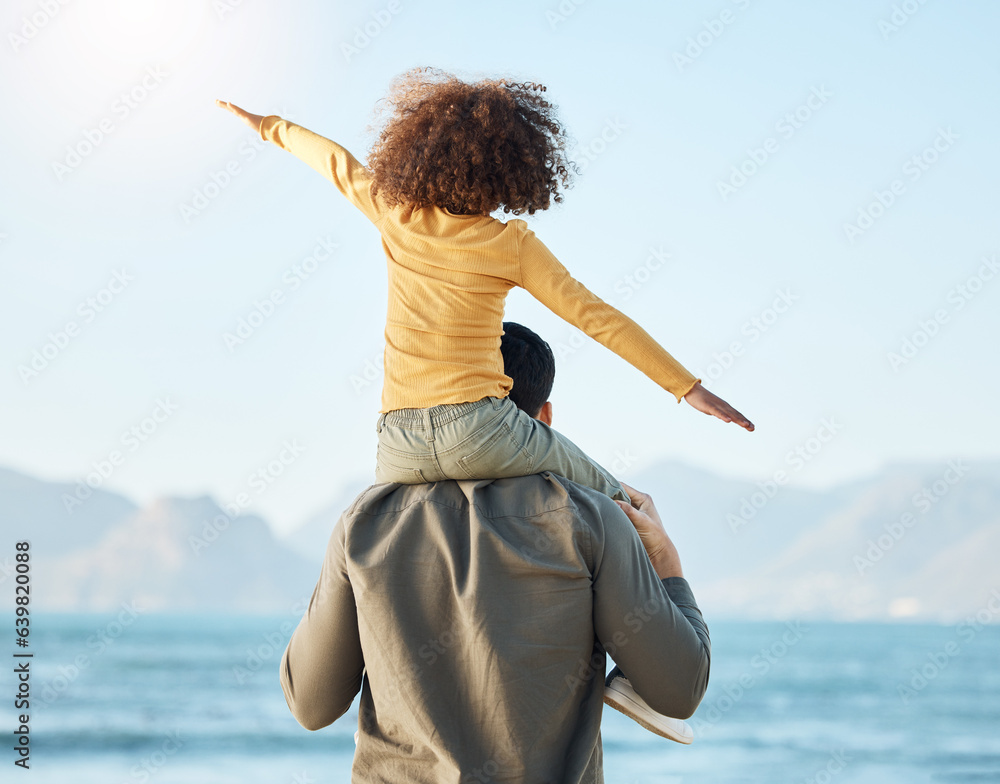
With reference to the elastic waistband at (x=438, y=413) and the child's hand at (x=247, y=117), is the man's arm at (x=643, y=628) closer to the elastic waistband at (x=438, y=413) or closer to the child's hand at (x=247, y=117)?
the elastic waistband at (x=438, y=413)

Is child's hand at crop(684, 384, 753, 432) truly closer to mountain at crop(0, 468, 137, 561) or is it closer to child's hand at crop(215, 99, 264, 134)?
child's hand at crop(215, 99, 264, 134)

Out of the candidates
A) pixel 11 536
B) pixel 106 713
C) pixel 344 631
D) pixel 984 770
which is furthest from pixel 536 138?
pixel 11 536

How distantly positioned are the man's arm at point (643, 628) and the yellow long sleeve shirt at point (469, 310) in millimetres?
290

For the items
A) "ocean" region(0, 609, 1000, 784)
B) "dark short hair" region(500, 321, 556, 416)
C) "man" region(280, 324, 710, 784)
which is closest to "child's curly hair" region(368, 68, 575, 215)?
"dark short hair" region(500, 321, 556, 416)

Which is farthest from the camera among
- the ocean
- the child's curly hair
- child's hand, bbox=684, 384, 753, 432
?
the ocean

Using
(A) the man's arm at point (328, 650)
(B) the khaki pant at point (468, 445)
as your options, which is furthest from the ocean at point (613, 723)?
(B) the khaki pant at point (468, 445)

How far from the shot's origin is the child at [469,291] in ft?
5.68

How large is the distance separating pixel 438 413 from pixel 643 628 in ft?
1.71

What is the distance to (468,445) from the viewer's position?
67.5 inches

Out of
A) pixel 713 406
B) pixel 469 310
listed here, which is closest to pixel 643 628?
pixel 713 406

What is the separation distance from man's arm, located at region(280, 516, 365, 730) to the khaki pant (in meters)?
0.16

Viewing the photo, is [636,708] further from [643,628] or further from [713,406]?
[713,406]

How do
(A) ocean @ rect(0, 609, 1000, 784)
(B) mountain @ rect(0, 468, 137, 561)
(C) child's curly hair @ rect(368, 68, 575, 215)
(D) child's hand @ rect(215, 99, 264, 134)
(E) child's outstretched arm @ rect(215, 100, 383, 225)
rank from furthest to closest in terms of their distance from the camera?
(B) mountain @ rect(0, 468, 137, 561) < (A) ocean @ rect(0, 609, 1000, 784) < (D) child's hand @ rect(215, 99, 264, 134) < (E) child's outstretched arm @ rect(215, 100, 383, 225) < (C) child's curly hair @ rect(368, 68, 575, 215)

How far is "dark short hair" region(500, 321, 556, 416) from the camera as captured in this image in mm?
1926
